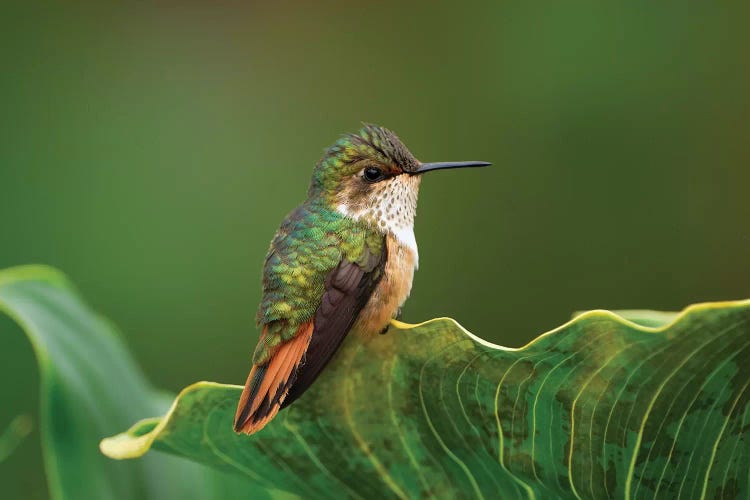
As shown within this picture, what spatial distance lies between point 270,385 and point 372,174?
43 cm

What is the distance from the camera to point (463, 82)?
10.6ft

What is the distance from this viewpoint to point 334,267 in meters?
1.12

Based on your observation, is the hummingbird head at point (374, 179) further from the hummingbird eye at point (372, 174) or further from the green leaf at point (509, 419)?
the green leaf at point (509, 419)

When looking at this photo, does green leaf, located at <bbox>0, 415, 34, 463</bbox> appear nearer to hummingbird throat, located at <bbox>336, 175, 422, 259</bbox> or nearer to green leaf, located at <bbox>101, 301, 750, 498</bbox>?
green leaf, located at <bbox>101, 301, 750, 498</bbox>

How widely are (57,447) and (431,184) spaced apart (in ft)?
7.15

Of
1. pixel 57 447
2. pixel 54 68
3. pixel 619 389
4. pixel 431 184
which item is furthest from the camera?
pixel 54 68

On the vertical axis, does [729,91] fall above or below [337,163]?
above

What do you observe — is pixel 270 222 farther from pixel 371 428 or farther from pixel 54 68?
pixel 371 428

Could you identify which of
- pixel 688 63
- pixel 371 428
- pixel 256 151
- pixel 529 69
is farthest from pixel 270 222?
pixel 371 428

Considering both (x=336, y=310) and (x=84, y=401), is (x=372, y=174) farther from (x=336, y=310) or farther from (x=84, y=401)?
(x=84, y=401)

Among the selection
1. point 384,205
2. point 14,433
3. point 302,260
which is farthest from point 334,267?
point 14,433

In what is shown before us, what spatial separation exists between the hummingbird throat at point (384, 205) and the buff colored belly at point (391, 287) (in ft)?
0.06

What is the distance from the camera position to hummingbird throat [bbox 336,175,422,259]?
4.01 ft

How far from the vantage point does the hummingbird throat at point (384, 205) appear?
4.01ft
